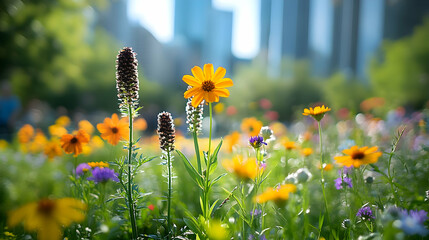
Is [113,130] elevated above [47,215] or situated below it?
above

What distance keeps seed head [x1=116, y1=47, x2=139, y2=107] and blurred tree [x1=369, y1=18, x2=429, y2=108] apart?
1824 centimetres

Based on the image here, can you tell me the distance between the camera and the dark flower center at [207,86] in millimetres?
1401

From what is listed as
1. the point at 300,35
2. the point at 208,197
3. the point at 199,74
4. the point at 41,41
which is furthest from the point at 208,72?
the point at 300,35

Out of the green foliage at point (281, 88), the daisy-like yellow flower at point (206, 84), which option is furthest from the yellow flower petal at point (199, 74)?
the green foliage at point (281, 88)

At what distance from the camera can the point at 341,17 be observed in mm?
70438

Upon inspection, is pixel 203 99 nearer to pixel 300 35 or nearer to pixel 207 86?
pixel 207 86

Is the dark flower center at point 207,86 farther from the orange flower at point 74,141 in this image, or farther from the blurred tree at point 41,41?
the blurred tree at point 41,41

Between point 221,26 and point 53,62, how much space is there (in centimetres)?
11563

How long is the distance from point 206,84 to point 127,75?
36cm

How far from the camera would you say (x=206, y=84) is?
1.41 meters

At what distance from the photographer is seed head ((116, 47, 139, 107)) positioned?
132 cm

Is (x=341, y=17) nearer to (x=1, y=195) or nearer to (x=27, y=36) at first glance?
(x=27, y=36)

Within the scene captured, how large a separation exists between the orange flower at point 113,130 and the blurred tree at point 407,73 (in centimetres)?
1796

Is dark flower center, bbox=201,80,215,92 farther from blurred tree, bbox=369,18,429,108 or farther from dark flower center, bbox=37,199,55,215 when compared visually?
blurred tree, bbox=369,18,429,108
